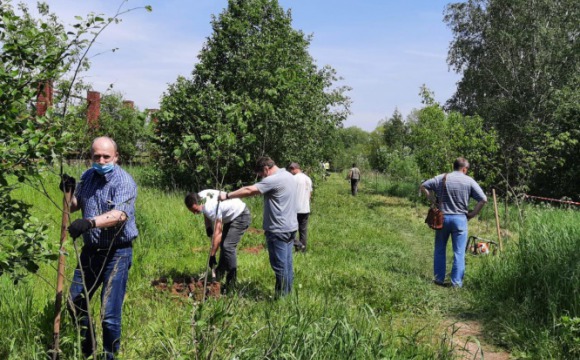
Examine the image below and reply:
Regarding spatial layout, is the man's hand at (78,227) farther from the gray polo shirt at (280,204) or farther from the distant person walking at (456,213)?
the distant person walking at (456,213)

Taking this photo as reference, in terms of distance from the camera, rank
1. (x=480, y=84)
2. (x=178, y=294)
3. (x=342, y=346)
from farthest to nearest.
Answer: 1. (x=480, y=84)
2. (x=178, y=294)
3. (x=342, y=346)

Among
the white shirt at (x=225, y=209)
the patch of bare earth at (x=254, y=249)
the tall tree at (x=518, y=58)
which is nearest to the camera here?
the white shirt at (x=225, y=209)

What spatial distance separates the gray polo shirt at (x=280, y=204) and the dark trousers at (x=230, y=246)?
0.60m

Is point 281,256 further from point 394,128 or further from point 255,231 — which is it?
point 394,128

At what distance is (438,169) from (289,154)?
5338mm

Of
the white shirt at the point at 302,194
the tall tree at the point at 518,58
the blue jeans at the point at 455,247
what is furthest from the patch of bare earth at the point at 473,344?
the tall tree at the point at 518,58

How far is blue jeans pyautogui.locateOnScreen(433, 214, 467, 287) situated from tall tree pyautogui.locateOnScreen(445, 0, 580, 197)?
58.9 ft

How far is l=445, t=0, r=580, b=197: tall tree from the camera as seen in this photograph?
24859 mm

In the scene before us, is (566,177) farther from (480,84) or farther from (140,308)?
(140,308)

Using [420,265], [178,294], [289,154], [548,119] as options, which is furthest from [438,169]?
[178,294]

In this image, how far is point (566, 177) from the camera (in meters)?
19.9

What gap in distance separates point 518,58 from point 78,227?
28.2m

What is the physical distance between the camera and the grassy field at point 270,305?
3570 mm

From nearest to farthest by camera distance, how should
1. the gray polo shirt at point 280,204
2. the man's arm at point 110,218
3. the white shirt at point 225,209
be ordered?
→ the man's arm at point 110,218, the gray polo shirt at point 280,204, the white shirt at point 225,209
